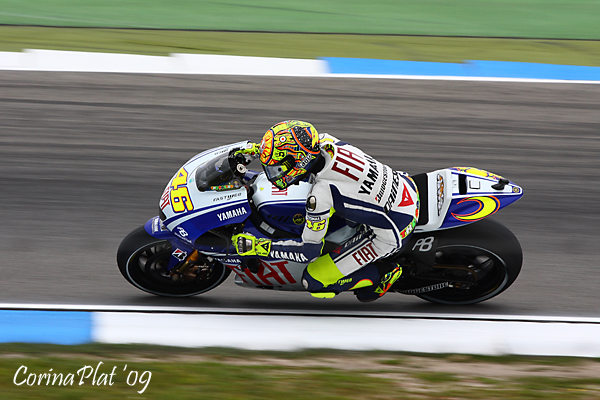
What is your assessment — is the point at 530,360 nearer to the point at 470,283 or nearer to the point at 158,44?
the point at 470,283

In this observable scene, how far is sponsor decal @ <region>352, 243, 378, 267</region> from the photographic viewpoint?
4.59 metres

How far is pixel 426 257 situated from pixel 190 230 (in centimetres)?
180

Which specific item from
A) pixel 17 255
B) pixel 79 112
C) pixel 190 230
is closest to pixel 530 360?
pixel 190 230

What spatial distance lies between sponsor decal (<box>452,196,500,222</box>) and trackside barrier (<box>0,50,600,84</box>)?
5.20m

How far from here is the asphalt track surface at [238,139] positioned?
5.34 meters

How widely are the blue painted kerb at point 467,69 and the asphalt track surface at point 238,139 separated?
42cm

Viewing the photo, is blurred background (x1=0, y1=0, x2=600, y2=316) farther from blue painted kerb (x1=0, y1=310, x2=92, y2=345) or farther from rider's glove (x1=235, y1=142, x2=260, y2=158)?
rider's glove (x1=235, y1=142, x2=260, y2=158)

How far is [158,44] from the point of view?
10695mm

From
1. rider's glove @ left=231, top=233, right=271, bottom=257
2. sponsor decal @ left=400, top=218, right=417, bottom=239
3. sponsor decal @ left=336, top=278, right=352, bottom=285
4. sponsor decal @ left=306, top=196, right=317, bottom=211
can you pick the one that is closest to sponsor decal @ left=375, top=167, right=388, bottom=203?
sponsor decal @ left=400, top=218, right=417, bottom=239

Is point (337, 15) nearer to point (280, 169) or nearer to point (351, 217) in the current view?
point (351, 217)

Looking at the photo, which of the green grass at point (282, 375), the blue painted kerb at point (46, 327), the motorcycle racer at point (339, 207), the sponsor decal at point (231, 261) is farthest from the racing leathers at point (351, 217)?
the blue painted kerb at point (46, 327)

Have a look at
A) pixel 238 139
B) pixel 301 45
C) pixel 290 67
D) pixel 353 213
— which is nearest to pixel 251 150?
pixel 353 213

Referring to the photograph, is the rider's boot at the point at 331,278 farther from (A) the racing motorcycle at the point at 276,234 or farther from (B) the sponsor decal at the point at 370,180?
(B) the sponsor decal at the point at 370,180

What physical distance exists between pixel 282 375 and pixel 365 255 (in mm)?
1081
